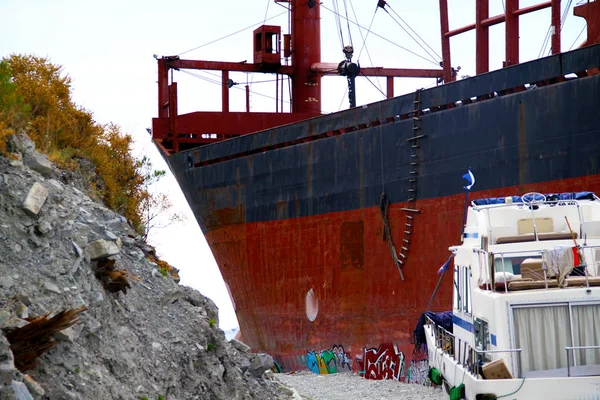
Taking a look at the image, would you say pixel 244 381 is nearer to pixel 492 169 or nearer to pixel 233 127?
pixel 492 169

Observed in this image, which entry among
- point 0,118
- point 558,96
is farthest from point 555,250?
point 558,96

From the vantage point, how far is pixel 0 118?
37.4 feet

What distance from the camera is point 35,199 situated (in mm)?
10508

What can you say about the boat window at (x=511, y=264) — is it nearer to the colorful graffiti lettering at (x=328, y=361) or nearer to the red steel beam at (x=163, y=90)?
the colorful graffiti lettering at (x=328, y=361)

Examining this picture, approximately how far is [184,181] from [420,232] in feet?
41.6

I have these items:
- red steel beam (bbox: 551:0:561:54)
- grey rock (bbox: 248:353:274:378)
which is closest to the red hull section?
red steel beam (bbox: 551:0:561:54)

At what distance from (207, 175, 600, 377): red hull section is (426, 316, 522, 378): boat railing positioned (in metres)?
5.00

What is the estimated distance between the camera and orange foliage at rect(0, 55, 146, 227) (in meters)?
16.1

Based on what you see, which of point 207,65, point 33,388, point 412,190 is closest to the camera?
point 33,388

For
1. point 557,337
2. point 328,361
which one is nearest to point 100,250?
point 557,337

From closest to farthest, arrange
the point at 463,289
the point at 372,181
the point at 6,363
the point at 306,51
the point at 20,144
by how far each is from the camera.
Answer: the point at 6,363 → the point at 20,144 → the point at 463,289 → the point at 372,181 → the point at 306,51

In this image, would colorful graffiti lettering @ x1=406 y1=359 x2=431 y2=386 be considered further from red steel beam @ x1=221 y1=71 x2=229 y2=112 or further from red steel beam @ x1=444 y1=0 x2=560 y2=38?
red steel beam @ x1=221 y1=71 x2=229 y2=112

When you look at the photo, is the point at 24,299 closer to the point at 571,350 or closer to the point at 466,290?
the point at 571,350

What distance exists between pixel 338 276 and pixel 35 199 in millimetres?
15051
